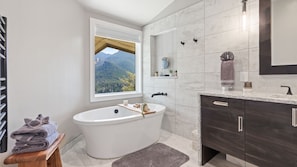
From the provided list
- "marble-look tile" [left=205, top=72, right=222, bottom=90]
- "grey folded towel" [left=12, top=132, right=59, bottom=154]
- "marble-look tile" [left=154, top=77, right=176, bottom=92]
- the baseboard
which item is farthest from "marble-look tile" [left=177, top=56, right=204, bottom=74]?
"grey folded towel" [left=12, top=132, right=59, bottom=154]

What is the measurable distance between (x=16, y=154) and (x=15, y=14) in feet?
4.35

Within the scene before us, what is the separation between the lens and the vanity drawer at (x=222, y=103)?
5.65ft

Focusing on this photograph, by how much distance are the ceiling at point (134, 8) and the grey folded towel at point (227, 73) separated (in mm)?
1288

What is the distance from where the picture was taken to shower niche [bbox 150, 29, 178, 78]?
10.9ft

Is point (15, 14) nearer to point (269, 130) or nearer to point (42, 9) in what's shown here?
point (42, 9)

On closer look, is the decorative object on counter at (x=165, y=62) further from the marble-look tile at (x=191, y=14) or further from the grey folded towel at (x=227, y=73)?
the grey folded towel at (x=227, y=73)

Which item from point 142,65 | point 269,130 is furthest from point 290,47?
point 142,65

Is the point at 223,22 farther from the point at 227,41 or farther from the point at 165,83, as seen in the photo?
the point at 165,83

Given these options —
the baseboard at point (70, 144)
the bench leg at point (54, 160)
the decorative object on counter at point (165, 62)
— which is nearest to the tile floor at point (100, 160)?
the baseboard at point (70, 144)

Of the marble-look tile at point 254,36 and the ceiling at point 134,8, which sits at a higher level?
the ceiling at point 134,8

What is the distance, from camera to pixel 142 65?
3.95m

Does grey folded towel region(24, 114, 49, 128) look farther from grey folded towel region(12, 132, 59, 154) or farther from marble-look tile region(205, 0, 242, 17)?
marble-look tile region(205, 0, 242, 17)

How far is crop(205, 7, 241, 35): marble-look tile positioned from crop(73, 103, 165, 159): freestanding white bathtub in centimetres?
166

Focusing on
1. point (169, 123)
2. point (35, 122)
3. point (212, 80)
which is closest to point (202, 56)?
A: point (212, 80)
